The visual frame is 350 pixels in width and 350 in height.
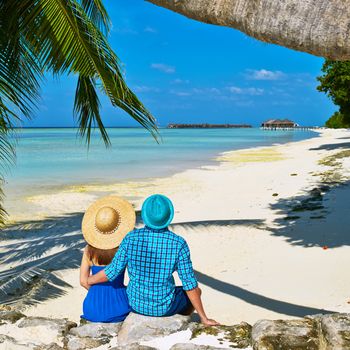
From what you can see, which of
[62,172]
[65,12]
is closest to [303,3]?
[65,12]

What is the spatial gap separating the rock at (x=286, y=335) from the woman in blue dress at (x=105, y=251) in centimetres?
98

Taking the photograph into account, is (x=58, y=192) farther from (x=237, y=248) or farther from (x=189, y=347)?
(x=189, y=347)

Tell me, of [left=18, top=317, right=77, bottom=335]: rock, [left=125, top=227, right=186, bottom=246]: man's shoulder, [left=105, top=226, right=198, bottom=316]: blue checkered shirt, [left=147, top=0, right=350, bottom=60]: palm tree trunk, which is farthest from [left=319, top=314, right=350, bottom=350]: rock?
[left=18, top=317, right=77, bottom=335]: rock

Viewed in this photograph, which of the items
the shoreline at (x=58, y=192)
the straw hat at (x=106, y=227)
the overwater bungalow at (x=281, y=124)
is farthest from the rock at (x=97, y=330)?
the overwater bungalow at (x=281, y=124)

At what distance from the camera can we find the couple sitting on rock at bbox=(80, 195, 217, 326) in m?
3.11

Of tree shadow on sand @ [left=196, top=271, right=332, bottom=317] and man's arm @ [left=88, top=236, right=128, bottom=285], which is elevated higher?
man's arm @ [left=88, top=236, right=128, bottom=285]

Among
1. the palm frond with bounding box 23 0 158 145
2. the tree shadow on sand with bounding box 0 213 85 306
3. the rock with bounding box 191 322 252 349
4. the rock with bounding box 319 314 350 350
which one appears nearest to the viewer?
the rock with bounding box 319 314 350 350

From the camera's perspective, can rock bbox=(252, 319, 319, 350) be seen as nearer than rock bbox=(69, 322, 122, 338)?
Yes

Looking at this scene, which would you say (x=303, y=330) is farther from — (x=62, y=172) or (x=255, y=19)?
(x=62, y=172)

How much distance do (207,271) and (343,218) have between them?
3332mm

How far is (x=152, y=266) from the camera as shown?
3170 mm

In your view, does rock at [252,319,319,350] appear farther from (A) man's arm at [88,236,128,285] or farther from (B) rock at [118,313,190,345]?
(A) man's arm at [88,236,128,285]

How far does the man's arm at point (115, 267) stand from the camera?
10.4ft

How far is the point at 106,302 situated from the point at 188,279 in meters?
0.65
